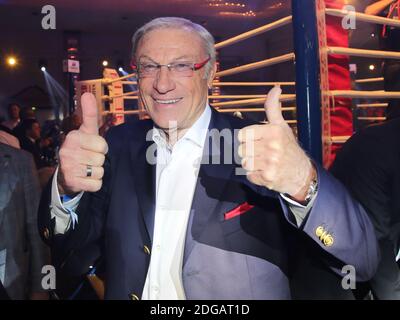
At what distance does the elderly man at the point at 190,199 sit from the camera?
928mm

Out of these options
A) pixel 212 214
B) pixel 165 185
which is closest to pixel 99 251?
pixel 165 185

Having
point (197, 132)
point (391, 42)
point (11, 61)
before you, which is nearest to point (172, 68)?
point (197, 132)

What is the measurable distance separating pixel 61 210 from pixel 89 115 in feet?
0.95

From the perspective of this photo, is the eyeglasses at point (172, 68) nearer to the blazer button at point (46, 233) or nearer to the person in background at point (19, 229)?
the blazer button at point (46, 233)

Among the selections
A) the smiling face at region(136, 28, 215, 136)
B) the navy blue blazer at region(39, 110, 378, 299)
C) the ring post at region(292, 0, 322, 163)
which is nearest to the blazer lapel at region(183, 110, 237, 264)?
the navy blue blazer at region(39, 110, 378, 299)

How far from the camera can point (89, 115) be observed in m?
1.07

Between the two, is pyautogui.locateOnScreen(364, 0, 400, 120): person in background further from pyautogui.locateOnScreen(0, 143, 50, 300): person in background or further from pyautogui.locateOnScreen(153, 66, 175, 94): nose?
pyautogui.locateOnScreen(0, 143, 50, 300): person in background

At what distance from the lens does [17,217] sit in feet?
5.04

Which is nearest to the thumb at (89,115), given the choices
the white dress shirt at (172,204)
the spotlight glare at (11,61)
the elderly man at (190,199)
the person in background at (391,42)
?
the elderly man at (190,199)

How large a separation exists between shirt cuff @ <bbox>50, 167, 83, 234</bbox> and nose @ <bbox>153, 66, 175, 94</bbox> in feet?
1.31

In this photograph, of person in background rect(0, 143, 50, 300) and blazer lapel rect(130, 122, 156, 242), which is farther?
person in background rect(0, 143, 50, 300)

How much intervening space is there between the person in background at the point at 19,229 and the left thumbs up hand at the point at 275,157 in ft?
3.41

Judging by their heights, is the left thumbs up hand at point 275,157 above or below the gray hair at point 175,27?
below

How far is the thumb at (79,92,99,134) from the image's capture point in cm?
106
